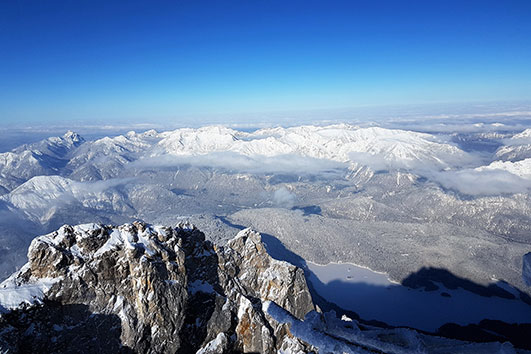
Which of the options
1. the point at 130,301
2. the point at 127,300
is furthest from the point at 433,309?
the point at 127,300

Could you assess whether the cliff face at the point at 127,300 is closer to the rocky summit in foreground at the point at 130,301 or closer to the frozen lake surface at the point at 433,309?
the rocky summit in foreground at the point at 130,301

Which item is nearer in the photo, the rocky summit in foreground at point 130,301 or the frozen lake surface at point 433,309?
the rocky summit in foreground at point 130,301

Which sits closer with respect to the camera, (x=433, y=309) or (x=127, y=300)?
(x=127, y=300)

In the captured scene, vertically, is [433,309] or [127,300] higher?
[127,300]

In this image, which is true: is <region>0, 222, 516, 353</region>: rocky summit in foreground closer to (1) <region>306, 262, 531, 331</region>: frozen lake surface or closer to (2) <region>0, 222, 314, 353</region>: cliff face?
(2) <region>0, 222, 314, 353</region>: cliff face

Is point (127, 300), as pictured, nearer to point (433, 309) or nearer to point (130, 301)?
point (130, 301)

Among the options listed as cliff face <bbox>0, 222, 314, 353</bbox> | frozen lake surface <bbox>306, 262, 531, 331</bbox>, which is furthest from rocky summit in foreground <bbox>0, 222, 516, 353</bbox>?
frozen lake surface <bbox>306, 262, 531, 331</bbox>

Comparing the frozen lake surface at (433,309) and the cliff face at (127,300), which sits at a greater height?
the cliff face at (127,300)

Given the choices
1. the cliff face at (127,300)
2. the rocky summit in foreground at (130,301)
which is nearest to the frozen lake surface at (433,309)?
the rocky summit in foreground at (130,301)
